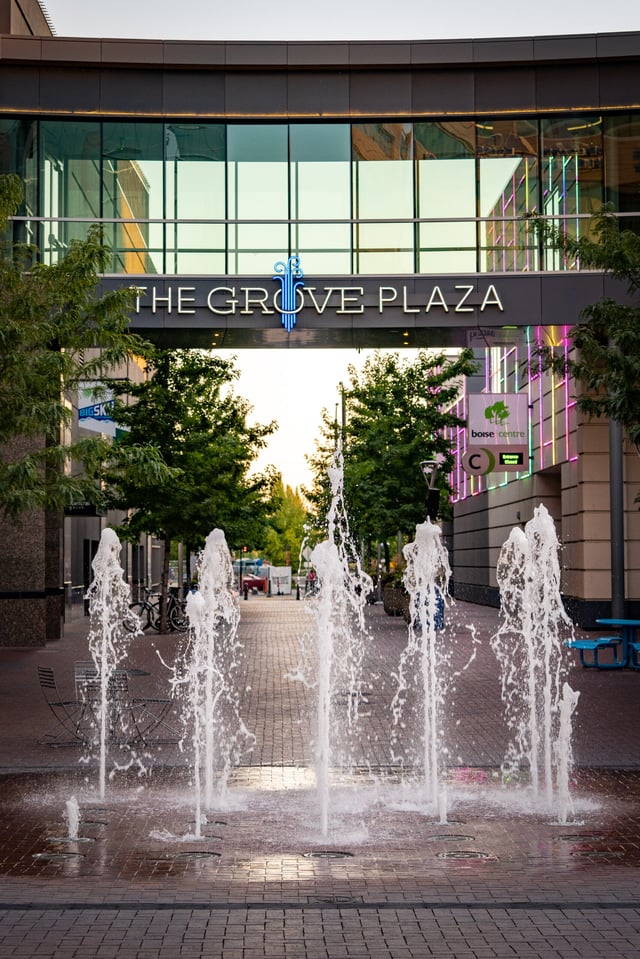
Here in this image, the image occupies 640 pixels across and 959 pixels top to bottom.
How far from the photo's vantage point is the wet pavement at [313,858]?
252 inches

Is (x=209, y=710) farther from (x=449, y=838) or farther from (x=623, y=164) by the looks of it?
(x=623, y=164)

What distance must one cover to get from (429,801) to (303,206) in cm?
1913

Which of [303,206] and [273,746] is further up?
[303,206]

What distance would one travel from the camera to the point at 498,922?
6668mm

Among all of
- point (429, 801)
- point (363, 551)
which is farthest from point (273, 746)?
point (363, 551)

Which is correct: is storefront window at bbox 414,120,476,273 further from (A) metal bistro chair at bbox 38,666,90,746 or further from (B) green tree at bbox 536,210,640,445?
(A) metal bistro chair at bbox 38,666,90,746

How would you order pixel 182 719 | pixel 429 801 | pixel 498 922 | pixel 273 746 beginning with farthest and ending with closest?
1. pixel 182 719
2. pixel 273 746
3. pixel 429 801
4. pixel 498 922

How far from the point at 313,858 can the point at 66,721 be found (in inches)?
268

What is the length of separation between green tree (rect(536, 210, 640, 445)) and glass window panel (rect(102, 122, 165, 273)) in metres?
10.8

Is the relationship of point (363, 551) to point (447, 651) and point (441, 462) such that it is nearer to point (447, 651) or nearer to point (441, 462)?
point (441, 462)

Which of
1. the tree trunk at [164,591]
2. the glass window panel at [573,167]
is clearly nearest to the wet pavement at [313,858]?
the glass window panel at [573,167]

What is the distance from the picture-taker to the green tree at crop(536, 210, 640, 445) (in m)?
17.1

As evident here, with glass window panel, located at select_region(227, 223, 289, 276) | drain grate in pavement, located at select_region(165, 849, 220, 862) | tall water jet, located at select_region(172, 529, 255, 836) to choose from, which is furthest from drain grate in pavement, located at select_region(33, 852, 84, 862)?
glass window panel, located at select_region(227, 223, 289, 276)

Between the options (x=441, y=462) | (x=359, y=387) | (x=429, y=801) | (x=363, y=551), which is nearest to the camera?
(x=429, y=801)
